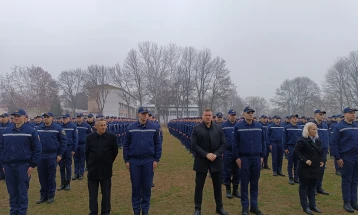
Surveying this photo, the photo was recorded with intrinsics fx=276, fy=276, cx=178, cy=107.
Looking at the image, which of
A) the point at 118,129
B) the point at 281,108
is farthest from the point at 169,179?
the point at 281,108

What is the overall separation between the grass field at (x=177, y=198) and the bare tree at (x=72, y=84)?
178 ft

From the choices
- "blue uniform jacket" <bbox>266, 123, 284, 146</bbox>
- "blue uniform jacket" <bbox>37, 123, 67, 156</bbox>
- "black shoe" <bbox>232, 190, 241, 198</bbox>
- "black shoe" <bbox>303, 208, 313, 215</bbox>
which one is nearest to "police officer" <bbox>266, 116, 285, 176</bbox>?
"blue uniform jacket" <bbox>266, 123, 284, 146</bbox>

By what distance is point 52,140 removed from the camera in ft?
21.9

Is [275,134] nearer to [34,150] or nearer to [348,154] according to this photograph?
[348,154]

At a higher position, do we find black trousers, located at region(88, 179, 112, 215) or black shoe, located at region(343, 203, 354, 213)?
black trousers, located at region(88, 179, 112, 215)

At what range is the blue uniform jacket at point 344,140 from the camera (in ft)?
19.5

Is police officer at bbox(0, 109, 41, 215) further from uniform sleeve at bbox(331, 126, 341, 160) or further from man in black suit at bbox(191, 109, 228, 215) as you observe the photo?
uniform sleeve at bbox(331, 126, 341, 160)

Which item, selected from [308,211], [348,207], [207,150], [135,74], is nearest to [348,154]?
[348,207]

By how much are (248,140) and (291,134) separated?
3.24 meters

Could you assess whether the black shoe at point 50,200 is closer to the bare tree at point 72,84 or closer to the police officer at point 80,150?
the police officer at point 80,150

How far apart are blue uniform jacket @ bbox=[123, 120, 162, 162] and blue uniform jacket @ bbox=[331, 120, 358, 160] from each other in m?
3.90

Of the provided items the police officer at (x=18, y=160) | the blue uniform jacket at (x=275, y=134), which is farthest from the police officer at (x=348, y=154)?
the police officer at (x=18, y=160)

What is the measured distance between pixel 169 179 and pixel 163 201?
2429mm

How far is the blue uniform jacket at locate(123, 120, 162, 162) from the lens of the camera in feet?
17.9
